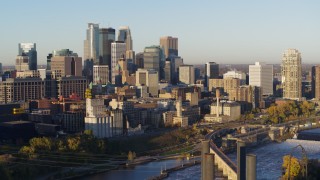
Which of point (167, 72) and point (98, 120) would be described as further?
point (167, 72)

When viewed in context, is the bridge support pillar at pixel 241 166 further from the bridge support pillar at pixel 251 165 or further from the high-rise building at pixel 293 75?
the high-rise building at pixel 293 75

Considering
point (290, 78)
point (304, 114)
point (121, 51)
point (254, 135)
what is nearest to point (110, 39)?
point (121, 51)

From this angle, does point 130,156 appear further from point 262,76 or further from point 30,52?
point 30,52

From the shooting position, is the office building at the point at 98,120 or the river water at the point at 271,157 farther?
the office building at the point at 98,120

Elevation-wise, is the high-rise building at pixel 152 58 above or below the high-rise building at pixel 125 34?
below

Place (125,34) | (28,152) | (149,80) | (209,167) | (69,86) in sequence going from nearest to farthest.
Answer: (209,167) < (28,152) < (69,86) < (149,80) < (125,34)

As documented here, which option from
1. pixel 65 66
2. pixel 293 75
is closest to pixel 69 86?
pixel 65 66

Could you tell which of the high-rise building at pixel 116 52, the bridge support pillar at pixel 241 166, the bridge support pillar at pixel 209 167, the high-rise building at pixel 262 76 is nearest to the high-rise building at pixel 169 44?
the high-rise building at pixel 116 52
